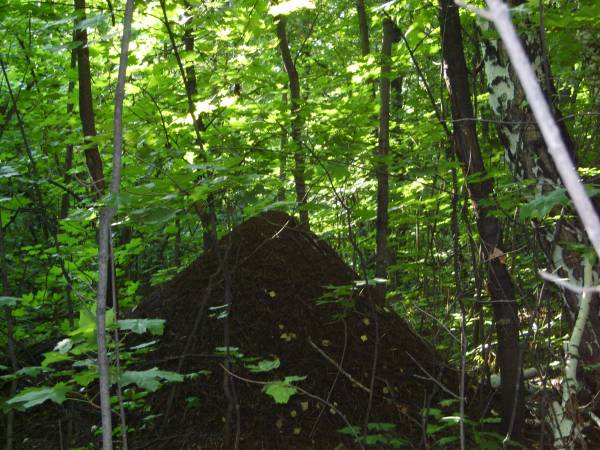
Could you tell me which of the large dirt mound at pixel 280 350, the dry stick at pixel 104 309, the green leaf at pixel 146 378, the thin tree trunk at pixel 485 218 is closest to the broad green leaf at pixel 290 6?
the thin tree trunk at pixel 485 218

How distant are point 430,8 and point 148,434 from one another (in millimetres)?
3932

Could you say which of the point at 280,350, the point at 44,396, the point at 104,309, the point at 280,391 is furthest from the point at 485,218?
the point at 44,396

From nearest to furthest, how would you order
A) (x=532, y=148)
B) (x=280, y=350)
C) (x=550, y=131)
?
(x=550, y=131), (x=532, y=148), (x=280, y=350)

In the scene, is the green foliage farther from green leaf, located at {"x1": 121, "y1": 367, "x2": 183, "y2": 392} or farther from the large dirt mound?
the large dirt mound

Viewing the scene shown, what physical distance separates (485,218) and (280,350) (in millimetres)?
1964

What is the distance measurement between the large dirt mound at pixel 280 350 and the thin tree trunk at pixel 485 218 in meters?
0.55

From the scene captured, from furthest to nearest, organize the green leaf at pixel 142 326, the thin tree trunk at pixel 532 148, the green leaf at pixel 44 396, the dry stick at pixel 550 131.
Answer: the thin tree trunk at pixel 532 148, the green leaf at pixel 142 326, the green leaf at pixel 44 396, the dry stick at pixel 550 131

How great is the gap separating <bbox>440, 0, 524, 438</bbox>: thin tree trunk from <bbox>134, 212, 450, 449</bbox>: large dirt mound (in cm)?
55

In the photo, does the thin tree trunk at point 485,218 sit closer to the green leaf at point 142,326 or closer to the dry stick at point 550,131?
the green leaf at point 142,326

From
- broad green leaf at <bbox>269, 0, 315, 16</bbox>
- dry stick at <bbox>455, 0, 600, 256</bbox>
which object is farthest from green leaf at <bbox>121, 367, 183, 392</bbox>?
broad green leaf at <bbox>269, 0, 315, 16</bbox>

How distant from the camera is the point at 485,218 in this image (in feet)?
13.8

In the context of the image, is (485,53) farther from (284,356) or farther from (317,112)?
(284,356)

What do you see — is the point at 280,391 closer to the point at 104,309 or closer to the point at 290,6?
the point at 104,309

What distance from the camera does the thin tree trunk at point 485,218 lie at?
4.10m
